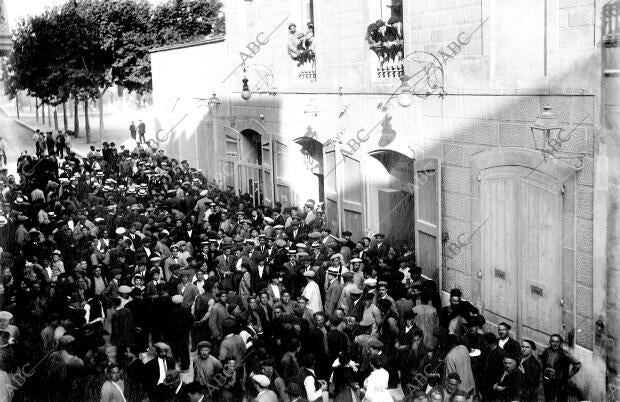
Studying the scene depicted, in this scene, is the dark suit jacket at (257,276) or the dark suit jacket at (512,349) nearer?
the dark suit jacket at (512,349)

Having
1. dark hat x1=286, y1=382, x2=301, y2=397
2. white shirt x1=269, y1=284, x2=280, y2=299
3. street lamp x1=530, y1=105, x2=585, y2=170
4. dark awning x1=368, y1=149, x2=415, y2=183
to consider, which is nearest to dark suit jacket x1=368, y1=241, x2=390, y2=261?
dark awning x1=368, y1=149, x2=415, y2=183

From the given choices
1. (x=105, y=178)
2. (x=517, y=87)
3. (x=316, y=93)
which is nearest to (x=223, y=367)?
(x=517, y=87)

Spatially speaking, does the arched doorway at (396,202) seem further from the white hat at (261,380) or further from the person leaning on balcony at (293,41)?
the white hat at (261,380)

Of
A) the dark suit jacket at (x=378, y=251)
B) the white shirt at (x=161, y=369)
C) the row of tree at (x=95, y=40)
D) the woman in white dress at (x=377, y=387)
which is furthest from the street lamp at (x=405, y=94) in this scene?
the row of tree at (x=95, y=40)

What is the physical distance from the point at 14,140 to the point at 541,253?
31083 millimetres

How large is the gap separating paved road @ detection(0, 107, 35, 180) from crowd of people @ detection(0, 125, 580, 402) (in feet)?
49.9

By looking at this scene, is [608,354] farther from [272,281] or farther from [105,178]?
Answer: [105,178]

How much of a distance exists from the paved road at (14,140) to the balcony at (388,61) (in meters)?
17.4

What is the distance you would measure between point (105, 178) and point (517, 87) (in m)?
16.1

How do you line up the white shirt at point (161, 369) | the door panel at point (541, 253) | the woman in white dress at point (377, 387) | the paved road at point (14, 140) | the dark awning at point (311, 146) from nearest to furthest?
1. the woman in white dress at point (377, 387)
2. the white shirt at point (161, 369)
3. the door panel at point (541, 253)
4. the dark awning at point (311, 146)
5. the paved road at point (14, 140)

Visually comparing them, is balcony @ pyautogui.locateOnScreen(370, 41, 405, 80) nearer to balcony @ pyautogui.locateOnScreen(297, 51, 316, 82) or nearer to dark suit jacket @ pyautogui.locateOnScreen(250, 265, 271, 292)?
balcony @ pyautogui.locateOnScreen(297, 51, 316, 82)

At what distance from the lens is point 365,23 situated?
17.9 m

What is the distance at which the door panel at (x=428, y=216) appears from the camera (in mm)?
15188

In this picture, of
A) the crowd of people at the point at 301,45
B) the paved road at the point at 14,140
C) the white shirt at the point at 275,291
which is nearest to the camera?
the white shirt at the point at 275,291
